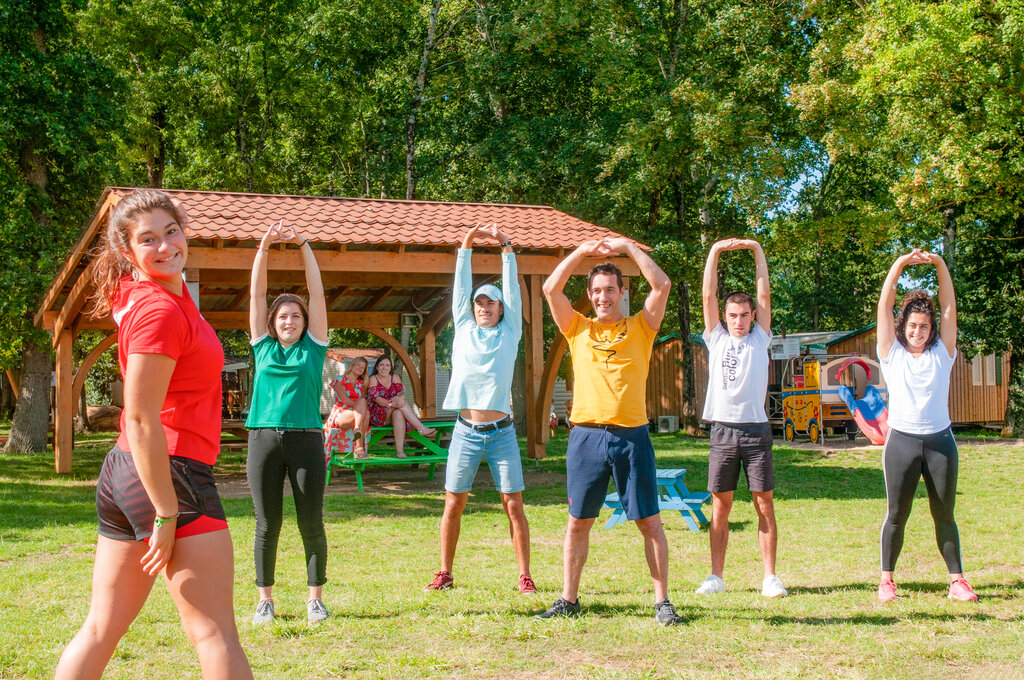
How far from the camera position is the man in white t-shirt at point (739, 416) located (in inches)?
194

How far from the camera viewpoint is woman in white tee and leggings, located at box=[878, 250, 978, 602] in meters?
4.74

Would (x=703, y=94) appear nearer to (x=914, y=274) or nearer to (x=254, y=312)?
(x=254, y=312)

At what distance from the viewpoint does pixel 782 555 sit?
6340 mm

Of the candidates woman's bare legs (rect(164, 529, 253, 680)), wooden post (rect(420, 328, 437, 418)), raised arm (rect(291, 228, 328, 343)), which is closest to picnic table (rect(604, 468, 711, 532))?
raised arm (rect(291, 228, 328, 343))

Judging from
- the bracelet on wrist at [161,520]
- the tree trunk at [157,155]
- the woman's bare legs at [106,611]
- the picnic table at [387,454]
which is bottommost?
the picnic table at [387,454]

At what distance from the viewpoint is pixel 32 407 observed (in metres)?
17.9

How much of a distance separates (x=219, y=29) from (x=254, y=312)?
21.4 metres

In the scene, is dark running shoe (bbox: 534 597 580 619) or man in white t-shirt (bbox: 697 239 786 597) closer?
dark running shoe (bbox: 534 597 580 619)

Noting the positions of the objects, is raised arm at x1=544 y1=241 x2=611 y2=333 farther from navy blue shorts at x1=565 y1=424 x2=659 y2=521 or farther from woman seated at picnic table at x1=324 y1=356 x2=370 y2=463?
woman seated at picnic table at x1=324 y1=356 x2=370 y2=463

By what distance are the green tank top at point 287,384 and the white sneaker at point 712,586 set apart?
237cm

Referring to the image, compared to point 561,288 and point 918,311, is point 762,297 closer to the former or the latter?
point 918,311

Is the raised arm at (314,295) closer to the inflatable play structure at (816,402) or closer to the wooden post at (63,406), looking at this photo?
the wooden post at (63,406)

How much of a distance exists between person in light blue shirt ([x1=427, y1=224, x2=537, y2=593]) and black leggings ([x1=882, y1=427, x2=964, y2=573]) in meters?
2.02

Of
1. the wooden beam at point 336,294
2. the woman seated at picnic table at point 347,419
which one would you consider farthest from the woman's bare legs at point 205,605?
the wooden beam at point 336,294
